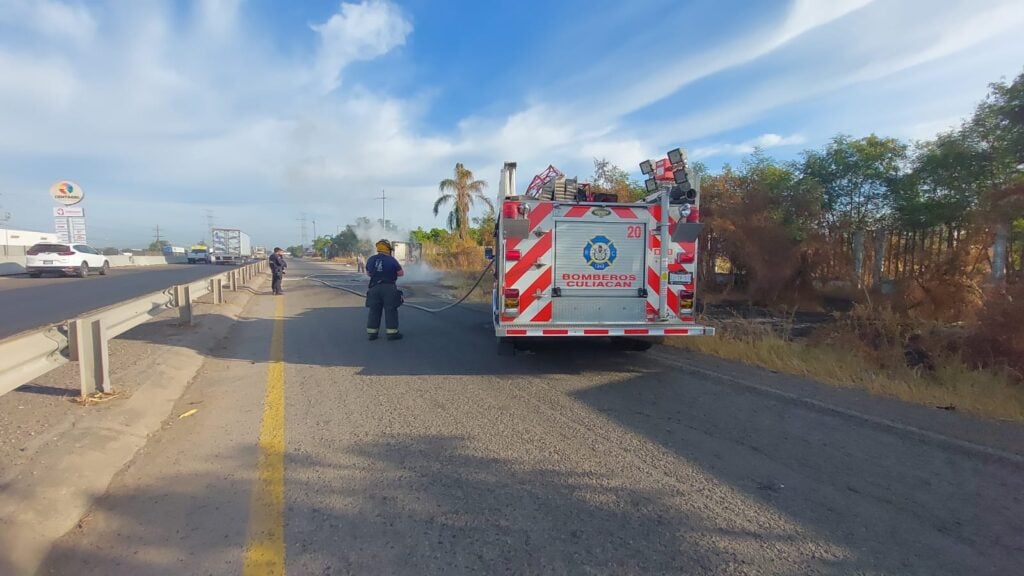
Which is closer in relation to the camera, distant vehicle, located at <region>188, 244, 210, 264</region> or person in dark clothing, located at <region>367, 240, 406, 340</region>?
person in dark clothing, located at <region>367, 240, 406, 340</region>

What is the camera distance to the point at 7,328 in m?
10.0

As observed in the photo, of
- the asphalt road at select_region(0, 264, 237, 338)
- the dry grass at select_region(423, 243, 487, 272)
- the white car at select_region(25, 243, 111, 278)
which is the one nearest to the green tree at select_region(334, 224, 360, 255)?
the dry grass at select_region(423, 243, 487, 272)

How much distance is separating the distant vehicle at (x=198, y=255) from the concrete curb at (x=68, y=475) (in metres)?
57.9

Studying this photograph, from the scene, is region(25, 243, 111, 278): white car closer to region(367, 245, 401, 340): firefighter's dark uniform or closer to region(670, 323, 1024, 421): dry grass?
→ region(367, 245, 401, 340): firefighter's dark uniform

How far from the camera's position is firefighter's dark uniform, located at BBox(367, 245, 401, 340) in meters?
9.39

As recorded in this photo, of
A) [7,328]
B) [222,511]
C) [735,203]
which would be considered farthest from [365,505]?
[735,203]

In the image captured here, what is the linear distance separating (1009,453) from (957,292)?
744 cm

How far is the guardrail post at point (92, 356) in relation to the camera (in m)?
4.98

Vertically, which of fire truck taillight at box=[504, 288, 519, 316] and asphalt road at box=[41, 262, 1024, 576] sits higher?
fire truck taillight at box=[504, 288, 519, 316]

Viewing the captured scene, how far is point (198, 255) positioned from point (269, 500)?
6108 centimetres

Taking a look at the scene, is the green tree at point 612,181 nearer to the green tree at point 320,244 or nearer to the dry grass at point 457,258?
the dry grass at point 457,258

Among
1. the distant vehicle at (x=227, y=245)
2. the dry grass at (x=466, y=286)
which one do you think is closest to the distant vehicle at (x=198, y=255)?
the distant vehicle at (x=227, y=245)

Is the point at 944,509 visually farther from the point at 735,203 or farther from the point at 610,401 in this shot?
the point at 735,203

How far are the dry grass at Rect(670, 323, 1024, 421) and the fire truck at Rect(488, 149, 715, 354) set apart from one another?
4.04ft
